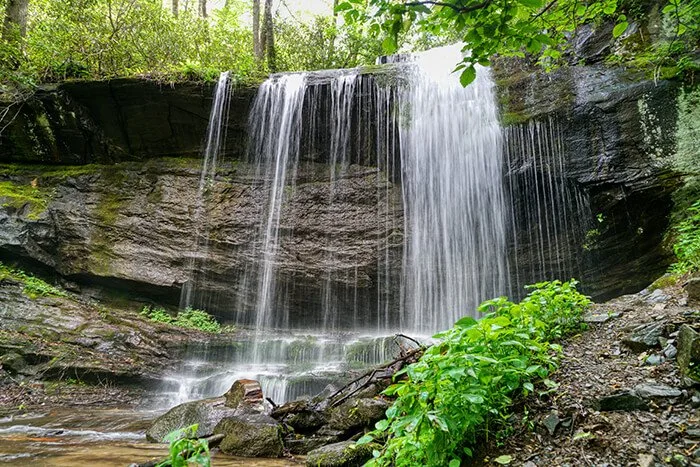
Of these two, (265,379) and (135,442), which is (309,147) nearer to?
(265,379)

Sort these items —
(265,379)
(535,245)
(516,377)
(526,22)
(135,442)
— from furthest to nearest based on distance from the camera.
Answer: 1. (535,245)
2. (265,379)
3. (135,442)
4. (516,377)
5. (526,22)

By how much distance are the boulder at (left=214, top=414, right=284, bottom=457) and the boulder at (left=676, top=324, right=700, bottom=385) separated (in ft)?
10.2

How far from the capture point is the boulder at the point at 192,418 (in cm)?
463

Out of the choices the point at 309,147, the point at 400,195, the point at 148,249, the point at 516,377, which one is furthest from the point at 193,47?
the point at 516,377

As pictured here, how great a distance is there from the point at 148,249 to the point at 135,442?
7387 mm

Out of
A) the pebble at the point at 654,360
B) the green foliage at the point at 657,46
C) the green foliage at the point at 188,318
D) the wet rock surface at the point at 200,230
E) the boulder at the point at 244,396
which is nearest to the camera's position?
the pebble at the point at 654,360

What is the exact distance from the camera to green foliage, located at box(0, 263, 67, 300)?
29.4ft

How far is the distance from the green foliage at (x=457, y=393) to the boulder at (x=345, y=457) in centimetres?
57

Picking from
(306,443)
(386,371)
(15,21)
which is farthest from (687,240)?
(15,21)

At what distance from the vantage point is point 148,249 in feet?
35.9

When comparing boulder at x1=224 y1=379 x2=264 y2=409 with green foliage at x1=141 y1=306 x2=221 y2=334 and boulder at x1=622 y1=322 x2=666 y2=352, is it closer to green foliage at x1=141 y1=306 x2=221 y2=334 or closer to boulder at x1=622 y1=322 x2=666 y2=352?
boulder at x1=622 y1=322 x2=666 y2=352

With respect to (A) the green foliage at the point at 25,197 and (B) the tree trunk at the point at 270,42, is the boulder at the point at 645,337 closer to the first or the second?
(A) the green foliage at the point at 25,197

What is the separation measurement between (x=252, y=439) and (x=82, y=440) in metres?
2.16

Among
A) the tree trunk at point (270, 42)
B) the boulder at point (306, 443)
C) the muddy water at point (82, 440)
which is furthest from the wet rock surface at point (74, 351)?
the tree trunk at point (270, 42)
